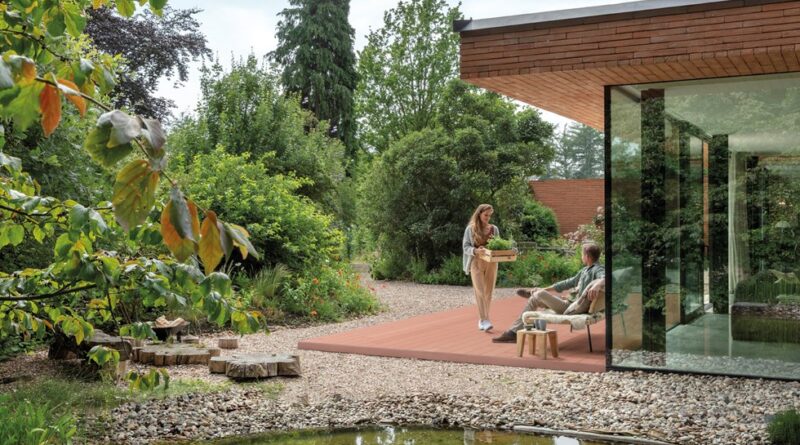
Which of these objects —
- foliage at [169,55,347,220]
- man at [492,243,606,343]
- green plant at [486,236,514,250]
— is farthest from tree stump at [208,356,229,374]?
foliage at [169,55,347,220]

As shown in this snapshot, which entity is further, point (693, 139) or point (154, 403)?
point (693, 139)

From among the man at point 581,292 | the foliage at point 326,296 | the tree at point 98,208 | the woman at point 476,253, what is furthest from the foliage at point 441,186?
the tree at point 98,208

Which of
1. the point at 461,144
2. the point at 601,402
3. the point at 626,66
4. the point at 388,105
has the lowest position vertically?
the point at 601,402

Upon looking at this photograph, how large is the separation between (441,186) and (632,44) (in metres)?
13.3

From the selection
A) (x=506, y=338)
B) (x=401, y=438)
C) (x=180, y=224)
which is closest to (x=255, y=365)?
(x=401, y=438)

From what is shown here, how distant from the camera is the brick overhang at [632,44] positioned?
632 cm

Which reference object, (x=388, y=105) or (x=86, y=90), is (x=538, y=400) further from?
(x=388, y=105)

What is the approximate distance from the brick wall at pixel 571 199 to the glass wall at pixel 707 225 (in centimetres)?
1997

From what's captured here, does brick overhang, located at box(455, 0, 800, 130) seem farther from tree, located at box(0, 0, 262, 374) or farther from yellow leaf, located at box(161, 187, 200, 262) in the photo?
yellow leaf, located at box(161, 187, 200, 262)

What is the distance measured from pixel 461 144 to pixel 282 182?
23.6 ft

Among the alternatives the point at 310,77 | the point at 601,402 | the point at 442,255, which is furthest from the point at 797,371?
the point at 310,77

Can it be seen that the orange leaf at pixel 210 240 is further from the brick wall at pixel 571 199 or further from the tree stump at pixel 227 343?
the brick wall at pixel 571 199

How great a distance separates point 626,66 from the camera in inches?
267

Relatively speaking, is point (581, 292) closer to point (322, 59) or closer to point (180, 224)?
point (180, 224)
